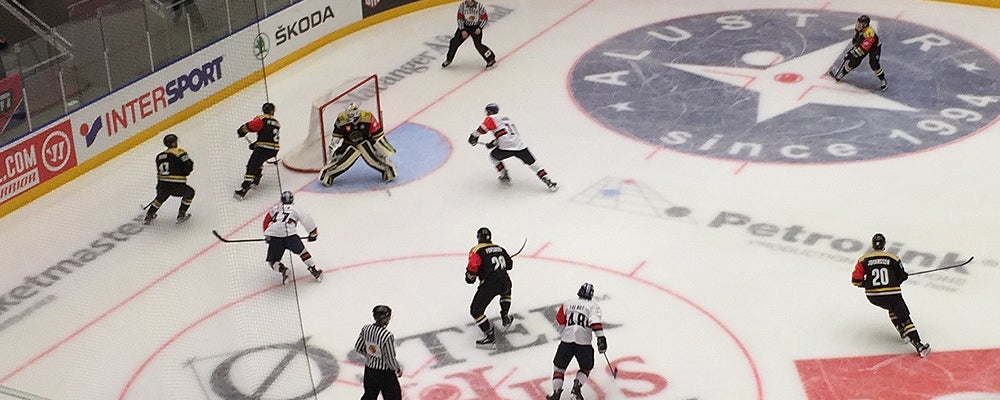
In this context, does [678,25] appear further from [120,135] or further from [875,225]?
[120,135]

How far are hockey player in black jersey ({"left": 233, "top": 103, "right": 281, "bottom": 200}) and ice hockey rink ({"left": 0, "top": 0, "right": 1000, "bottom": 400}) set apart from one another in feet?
0.61

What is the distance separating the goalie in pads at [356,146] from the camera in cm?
1498

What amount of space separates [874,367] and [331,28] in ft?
34.5

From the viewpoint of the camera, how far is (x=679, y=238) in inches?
539

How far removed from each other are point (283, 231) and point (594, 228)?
317 centimetres

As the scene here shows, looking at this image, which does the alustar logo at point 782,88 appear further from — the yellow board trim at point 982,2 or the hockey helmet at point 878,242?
the hockey helmet at point 878,242

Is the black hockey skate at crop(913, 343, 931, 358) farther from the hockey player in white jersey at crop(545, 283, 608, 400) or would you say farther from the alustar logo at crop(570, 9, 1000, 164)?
the alustar logo at crop(570, 9, 1000, 164)

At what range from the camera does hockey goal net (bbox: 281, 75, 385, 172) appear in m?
15.8

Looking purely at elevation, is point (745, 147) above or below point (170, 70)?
below

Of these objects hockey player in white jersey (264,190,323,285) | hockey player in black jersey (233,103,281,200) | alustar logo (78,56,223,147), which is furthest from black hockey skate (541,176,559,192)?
alustar logo (78,56,223,147)

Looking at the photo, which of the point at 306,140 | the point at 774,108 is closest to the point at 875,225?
the point at 774,108

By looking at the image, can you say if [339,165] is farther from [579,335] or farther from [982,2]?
[982,2]

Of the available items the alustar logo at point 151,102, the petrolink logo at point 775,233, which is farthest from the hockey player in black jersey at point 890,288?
the alustar logo at point 151,102

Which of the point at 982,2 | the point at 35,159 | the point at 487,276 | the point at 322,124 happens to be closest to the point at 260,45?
the point at 322,124
